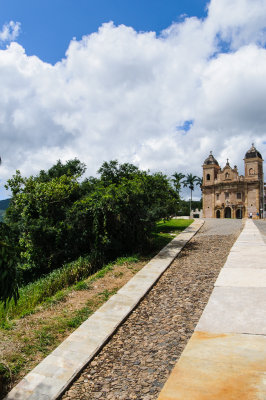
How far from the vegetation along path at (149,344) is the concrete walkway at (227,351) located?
0.24m

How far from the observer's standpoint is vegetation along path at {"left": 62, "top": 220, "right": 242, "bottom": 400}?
3635 mm

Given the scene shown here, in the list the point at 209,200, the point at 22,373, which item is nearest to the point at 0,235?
the point at 22,373

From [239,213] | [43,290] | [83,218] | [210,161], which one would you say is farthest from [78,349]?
[210,161]

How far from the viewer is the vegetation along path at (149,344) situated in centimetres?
363

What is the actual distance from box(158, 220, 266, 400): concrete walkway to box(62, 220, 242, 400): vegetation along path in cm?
24

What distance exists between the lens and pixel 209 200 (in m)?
69.0

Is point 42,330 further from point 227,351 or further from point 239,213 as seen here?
point 239,213

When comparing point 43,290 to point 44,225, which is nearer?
point 43,290

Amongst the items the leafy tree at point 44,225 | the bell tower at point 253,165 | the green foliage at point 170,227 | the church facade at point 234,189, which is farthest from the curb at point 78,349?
the bell tower at point 253,165

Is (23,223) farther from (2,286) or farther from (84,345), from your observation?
(2,286)

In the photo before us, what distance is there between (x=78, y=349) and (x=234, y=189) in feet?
213

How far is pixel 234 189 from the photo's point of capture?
213 ft

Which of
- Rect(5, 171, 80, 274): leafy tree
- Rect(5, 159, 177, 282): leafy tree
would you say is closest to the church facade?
Rect(5, 159, 177, 282): leafy tree

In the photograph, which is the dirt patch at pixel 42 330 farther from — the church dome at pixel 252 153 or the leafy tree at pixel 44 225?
the church dome at pixel 252 153
